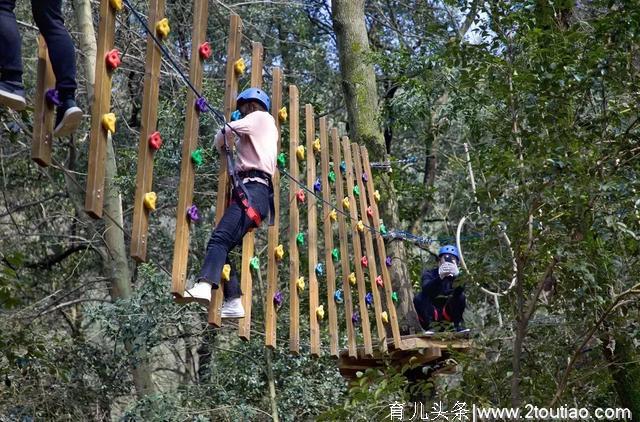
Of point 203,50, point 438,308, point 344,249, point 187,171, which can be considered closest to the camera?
point 187,171

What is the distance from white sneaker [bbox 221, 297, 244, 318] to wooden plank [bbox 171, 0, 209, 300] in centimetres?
45

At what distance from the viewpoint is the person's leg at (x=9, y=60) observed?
4.11 meters

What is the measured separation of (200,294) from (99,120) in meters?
1.07

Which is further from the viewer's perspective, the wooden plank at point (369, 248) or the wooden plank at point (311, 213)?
the wooden plank at point (369, 248)

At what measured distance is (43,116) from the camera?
424 centimetres

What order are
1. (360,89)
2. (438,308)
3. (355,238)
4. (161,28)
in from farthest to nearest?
(360,89), (438,308), (355,238), (161,28)

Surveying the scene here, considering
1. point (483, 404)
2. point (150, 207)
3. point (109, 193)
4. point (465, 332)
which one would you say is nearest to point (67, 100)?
point (150, 207)

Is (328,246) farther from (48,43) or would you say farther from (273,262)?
(48,43)

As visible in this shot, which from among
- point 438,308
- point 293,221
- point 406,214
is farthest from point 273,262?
point 406,214

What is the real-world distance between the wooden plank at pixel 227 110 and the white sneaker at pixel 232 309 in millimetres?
86

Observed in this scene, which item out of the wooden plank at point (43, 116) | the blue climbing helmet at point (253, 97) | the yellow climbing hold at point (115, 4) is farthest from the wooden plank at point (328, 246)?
the wooden plank at point (43, 116)

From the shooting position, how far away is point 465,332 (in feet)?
23.8

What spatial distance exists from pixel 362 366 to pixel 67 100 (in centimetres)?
405

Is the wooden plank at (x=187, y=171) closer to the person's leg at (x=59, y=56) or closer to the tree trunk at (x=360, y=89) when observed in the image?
the person's leg at (x=59, y=56)
